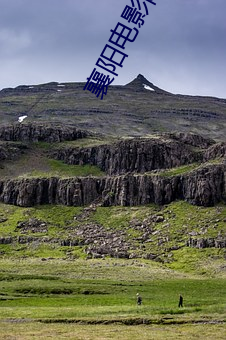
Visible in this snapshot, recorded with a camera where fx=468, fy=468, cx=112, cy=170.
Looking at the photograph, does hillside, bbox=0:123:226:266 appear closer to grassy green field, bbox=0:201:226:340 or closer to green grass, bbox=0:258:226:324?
grassy green field, bbox=0:201:226:340

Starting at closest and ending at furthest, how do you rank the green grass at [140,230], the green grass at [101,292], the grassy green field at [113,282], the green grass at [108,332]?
1. the green grass at [108,332]
2. the grassy green field at [113,282]
3. the green grass at [101,292]
4. the green grass at [140,230]

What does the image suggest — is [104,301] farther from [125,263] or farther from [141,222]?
[141,222]

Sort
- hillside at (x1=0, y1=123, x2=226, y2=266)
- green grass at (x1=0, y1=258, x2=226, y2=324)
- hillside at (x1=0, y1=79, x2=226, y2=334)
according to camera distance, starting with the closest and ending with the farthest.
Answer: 1. hillside at (x1=0, y1=79, x2=226, y2=334)
2. green grass at (x1=0, y1=258, x2=226, y2=324)
3. hillside at (x1=0, y1=123, x2=226, y2=266)

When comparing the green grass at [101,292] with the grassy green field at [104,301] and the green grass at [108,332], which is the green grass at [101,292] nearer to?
the grassy green field at [104,301]

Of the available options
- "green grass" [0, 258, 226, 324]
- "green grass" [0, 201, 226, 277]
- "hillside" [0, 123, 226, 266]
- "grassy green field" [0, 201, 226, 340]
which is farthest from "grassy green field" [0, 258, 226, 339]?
"hillside" [0, 123, 226, 266]

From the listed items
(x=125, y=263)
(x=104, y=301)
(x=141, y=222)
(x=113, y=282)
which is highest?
(x=141, y=222)

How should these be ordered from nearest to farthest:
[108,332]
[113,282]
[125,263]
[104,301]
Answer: [108,332]
[104,301]
[113,282]
[125,263]

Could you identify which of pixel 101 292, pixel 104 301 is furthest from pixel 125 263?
pixel 104 301

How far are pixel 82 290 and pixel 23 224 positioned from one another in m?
97.7

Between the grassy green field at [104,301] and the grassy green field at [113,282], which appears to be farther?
the grassy green field at [113,282]

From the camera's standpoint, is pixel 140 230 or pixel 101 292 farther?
pixel 140 230

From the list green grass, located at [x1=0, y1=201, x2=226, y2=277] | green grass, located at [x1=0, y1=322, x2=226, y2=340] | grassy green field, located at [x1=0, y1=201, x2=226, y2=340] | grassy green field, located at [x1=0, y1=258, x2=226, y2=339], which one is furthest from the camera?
green grass, located at [x1=0, y1=201, x2=226, y2=277]

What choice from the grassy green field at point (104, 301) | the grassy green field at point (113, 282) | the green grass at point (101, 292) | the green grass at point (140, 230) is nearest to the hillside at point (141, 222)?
the green grass at point (140, 230)

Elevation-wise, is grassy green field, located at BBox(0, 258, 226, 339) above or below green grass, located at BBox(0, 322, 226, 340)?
below
